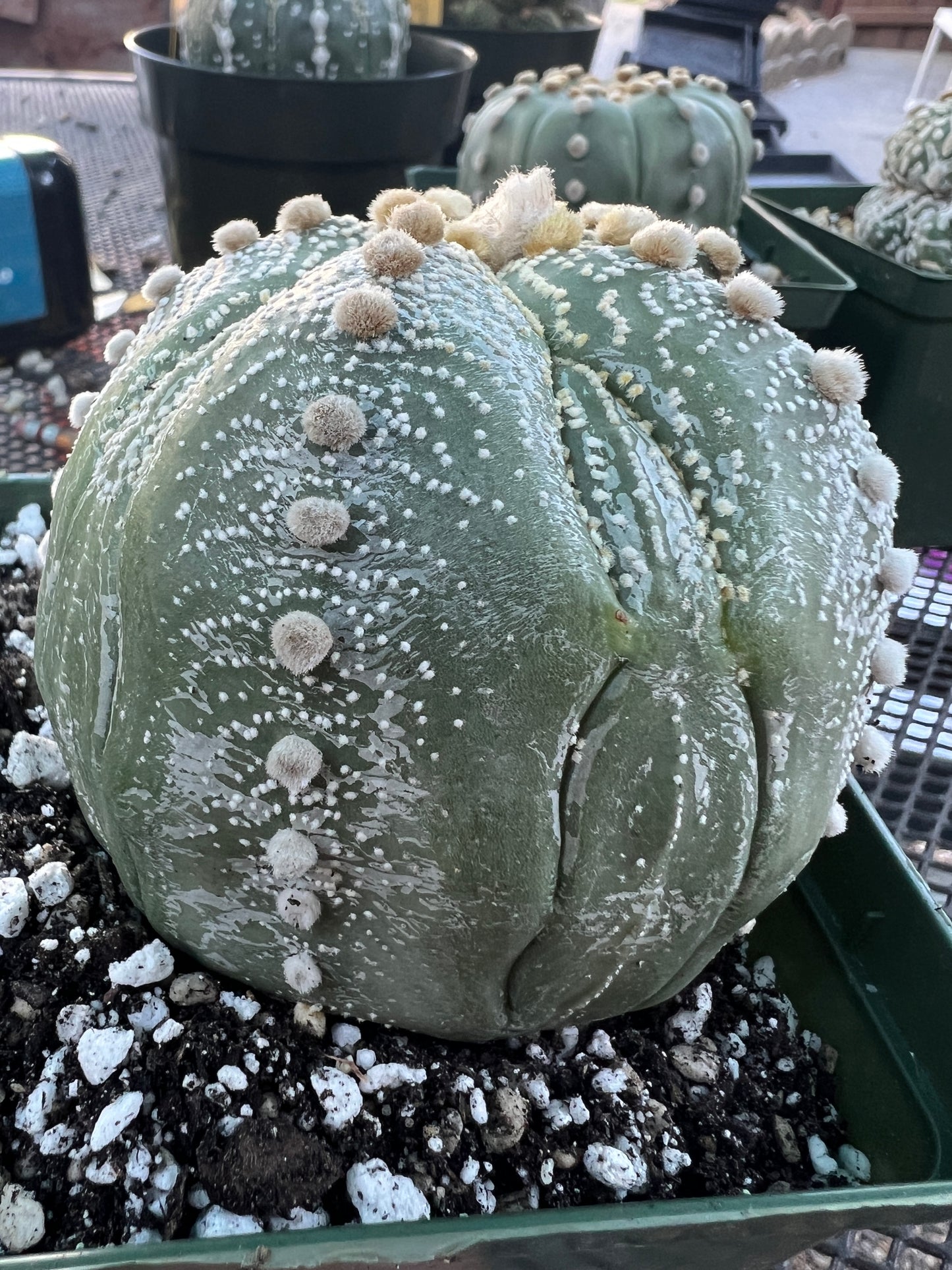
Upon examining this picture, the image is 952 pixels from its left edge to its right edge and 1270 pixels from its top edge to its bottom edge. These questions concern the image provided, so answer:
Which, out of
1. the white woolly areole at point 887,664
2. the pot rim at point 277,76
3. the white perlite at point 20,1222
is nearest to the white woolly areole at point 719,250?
the white woolly areole at point 887,664

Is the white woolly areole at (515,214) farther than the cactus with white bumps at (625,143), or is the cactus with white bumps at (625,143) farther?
the cactus with white bumps at (625,143)

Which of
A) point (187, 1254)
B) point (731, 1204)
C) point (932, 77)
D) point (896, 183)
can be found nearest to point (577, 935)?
point (731, 1204)

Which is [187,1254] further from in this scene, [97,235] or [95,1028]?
[97,235]

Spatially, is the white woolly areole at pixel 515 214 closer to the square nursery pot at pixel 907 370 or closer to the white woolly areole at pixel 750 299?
the white woolly areole at pixel 750 299

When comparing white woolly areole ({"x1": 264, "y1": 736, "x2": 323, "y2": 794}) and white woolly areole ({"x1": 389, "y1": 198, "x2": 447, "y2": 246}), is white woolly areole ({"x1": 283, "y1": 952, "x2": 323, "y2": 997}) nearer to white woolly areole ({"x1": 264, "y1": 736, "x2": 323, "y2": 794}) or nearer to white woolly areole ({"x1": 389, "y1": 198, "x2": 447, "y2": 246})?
white woolly areole ({"x1": 264, "y1": 736, "x2": 323, "y2": 794})

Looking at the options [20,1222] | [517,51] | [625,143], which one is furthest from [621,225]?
[517,51]

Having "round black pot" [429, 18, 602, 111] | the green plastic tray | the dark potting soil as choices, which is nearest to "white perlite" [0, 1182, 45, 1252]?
the dark potting soil

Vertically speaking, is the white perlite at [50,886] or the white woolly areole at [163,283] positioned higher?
the white woolly areole at [163,283]
